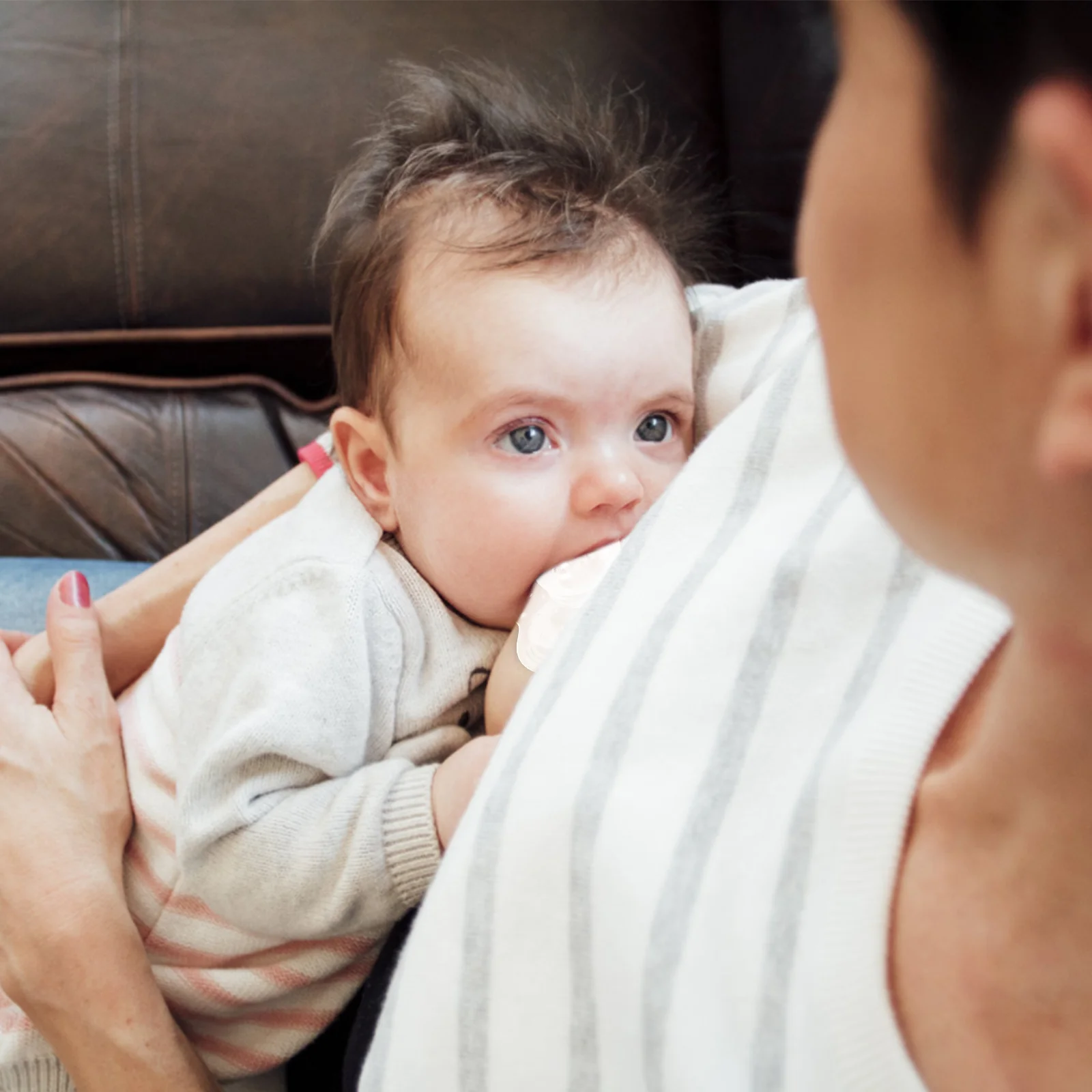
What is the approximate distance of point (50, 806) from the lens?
0.87m

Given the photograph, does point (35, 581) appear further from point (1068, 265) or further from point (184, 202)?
point (1068, 265)

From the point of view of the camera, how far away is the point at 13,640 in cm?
108

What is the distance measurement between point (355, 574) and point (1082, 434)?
1.99 feet

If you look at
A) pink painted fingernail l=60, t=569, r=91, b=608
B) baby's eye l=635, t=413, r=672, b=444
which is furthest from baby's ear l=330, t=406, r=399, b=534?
pink painted fingernail l=60, t=569, r=91, b=608

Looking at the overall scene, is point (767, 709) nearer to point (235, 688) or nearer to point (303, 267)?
point (235, 688)

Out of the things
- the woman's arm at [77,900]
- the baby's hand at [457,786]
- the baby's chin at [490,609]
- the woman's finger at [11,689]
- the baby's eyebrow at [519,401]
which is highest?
the baby's eyebrow at [519,401]

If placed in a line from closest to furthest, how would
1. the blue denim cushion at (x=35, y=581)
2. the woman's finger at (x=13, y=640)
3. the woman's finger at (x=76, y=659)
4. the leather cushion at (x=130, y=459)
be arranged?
the woman's finger at (x=76, y=659) < the woman's finger at (x=13, y=640) < the blue denim cushion at (x=35, y=581) < the leather cushion at (x=130, y=459)

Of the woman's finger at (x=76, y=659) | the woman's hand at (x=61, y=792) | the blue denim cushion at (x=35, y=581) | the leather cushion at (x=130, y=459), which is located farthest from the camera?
the leather cushion at (x=130, y=459)

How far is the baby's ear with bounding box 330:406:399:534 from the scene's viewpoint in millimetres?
873

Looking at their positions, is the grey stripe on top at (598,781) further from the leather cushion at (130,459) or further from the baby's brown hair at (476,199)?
the leather cushion at (130,459)

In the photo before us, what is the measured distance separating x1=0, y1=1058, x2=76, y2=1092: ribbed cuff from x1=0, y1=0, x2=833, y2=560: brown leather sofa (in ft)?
2.26

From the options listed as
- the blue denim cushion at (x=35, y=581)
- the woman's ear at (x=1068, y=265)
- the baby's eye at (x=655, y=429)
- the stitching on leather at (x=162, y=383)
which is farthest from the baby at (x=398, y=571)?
the stitching on leather at (x=162, y=383)

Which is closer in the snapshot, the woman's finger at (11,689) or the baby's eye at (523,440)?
the baby's eye at (523,440)

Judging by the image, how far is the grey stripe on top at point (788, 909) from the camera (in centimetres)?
44
